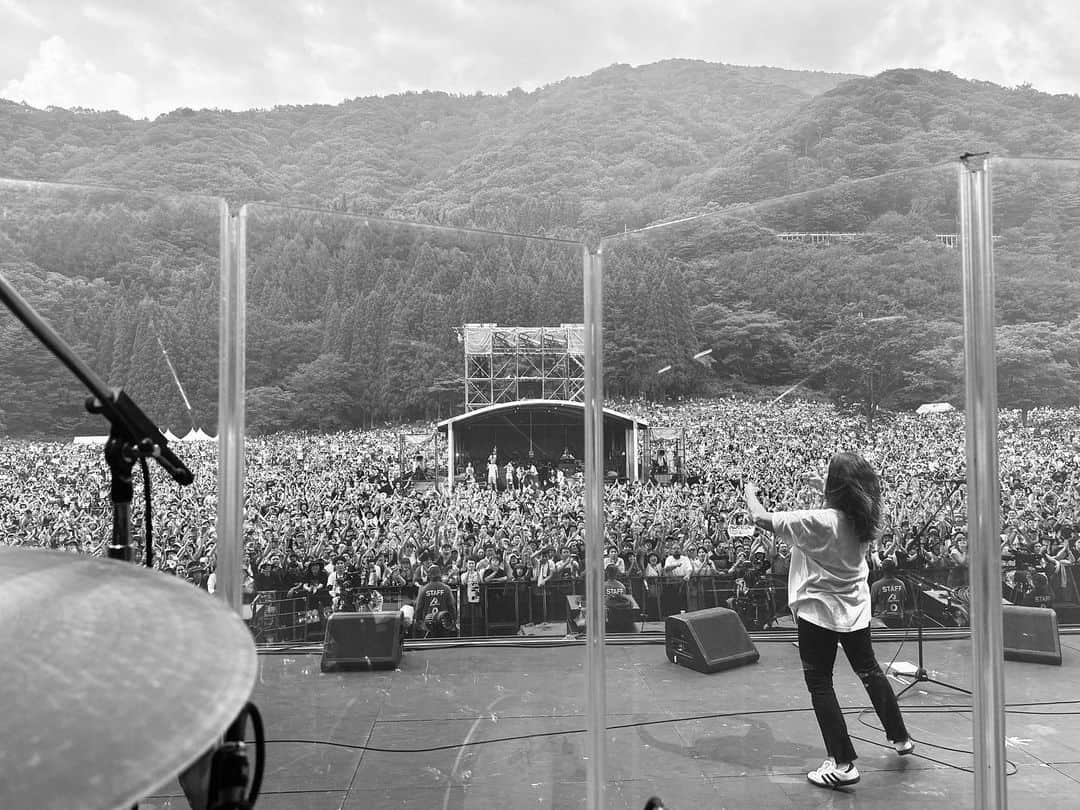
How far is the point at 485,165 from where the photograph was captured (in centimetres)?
3155

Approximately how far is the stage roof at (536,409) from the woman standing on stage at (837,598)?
2.41ft

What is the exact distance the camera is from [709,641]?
3211mm

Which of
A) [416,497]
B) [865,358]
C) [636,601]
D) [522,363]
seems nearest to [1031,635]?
[865,358]

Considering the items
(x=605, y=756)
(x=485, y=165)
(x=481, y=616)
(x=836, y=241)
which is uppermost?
(x=485, y=165)

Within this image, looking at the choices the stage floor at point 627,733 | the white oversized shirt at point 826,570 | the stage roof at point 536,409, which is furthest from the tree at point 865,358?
the stage floor at point 627,733

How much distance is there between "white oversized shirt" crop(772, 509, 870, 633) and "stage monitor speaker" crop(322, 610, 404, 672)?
4.89 feet

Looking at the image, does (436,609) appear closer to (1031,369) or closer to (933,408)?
(933,408)

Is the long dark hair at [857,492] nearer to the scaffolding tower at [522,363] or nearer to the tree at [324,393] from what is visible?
the scaffolding tower at [522,363]

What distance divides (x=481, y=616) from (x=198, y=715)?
8.33ft

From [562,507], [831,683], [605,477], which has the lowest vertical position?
[831,683]

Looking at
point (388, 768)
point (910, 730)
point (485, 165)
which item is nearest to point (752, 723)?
point (910, 730)

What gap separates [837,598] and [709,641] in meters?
0.52

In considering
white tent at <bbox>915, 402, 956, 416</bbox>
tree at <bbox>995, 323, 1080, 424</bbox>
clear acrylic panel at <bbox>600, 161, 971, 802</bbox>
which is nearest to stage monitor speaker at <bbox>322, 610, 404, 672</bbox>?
clear acrylic panel at <bbox>600, 161, 971, 802</bbox>

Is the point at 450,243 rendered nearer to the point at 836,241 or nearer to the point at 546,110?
the point at 836,241
